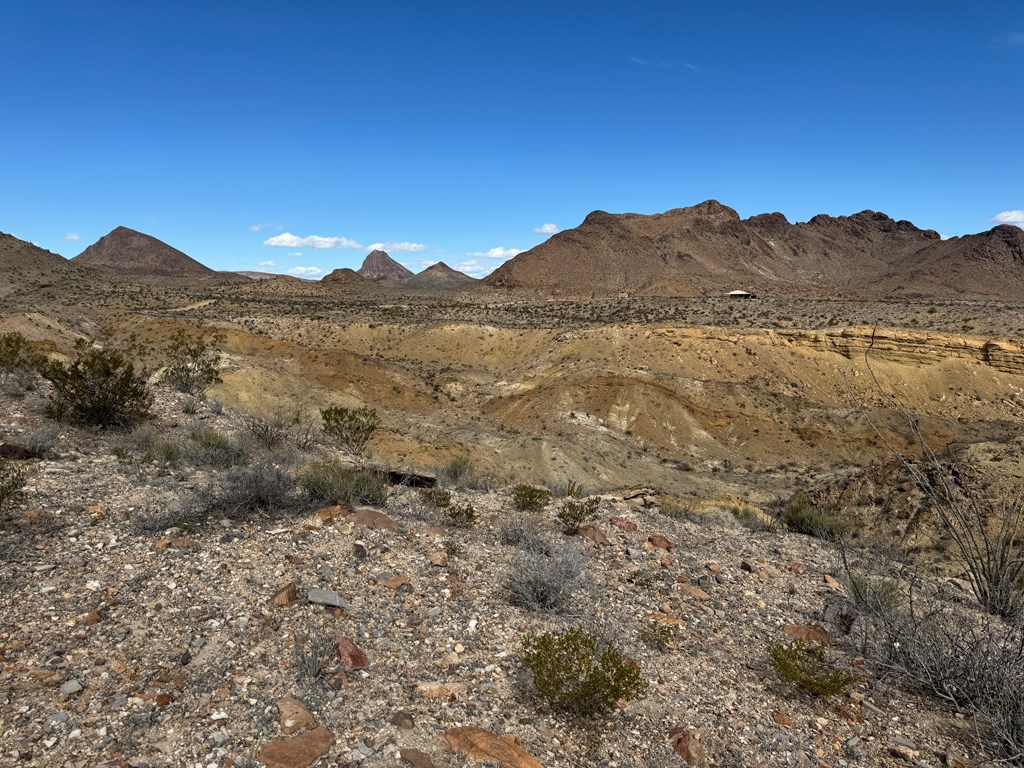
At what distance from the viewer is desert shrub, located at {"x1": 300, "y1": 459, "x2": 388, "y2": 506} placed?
23.2 ft

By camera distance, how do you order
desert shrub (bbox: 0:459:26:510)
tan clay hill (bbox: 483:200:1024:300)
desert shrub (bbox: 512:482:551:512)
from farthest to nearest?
tan clay hill (bbox: 483:200:1024:300) → desert shrub (bbox: 512:482:551:512) → desert shrub (bbox: 0:459:26:510)

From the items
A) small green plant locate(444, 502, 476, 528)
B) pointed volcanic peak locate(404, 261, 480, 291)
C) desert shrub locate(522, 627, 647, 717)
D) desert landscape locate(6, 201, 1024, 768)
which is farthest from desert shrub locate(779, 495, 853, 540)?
pointed volcanic peak locate(404, 261, 480, 291)

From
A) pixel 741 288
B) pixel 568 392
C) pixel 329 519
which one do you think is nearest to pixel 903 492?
pixel 329 519

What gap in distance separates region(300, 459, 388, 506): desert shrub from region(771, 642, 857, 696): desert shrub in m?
4.84

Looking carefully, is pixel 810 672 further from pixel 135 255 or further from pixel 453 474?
pixel 135 255

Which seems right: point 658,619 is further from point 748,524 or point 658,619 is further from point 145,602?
point 748,524

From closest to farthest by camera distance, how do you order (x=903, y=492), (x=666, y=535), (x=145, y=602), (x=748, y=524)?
1. (x=145, y=602)
2. (x=666, y=535)
3. (x=748, y=524)
4. (x=903, y=492)

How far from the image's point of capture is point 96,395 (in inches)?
385

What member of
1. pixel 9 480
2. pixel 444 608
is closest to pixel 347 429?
pixel 9 480

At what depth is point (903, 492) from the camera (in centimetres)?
1281

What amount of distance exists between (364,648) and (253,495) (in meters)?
2.91

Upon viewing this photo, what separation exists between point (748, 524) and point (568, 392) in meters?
18.0

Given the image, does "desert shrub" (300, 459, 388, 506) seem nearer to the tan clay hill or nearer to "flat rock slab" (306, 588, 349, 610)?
"flat rock slab" (306, 588, 349, 610)

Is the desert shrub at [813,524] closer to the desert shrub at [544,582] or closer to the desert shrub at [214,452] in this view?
the desert shrub at [544,582]
